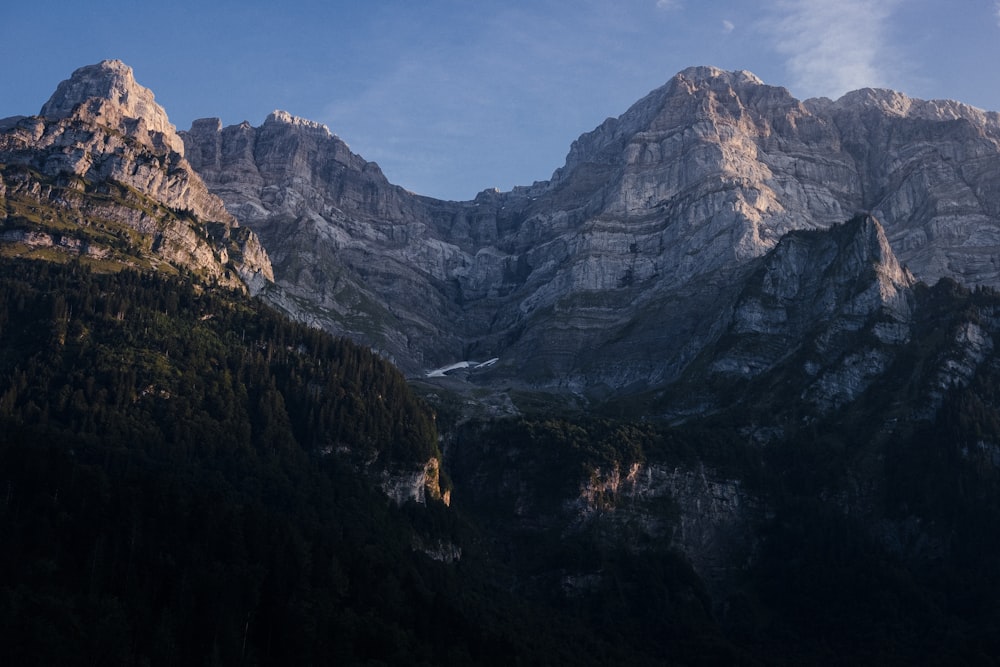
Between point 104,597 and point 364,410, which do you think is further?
point 364,410

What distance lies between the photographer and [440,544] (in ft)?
575

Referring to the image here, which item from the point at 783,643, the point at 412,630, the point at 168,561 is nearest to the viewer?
the point at 168,561

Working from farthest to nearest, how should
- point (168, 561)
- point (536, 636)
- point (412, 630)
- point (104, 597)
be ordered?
point (536, 636), point (412, 630), point (168, 561), point (104, 597)

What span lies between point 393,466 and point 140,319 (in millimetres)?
53627

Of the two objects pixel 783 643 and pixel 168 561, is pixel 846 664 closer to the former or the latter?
pixel 783 643

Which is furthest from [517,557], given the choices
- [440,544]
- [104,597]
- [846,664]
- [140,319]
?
[104,597]

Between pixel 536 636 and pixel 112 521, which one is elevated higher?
pixel 112 521

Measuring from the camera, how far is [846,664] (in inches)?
6216

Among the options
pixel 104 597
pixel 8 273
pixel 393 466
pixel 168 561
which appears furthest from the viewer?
pixel 8 273

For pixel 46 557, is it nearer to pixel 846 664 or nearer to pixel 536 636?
pixel 536 636

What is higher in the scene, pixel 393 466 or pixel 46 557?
pixel 393 466

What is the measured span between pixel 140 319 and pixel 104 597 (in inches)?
3802

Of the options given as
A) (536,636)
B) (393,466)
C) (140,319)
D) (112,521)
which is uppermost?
(140,319)

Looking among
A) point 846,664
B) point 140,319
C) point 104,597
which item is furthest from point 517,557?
point 104,597
